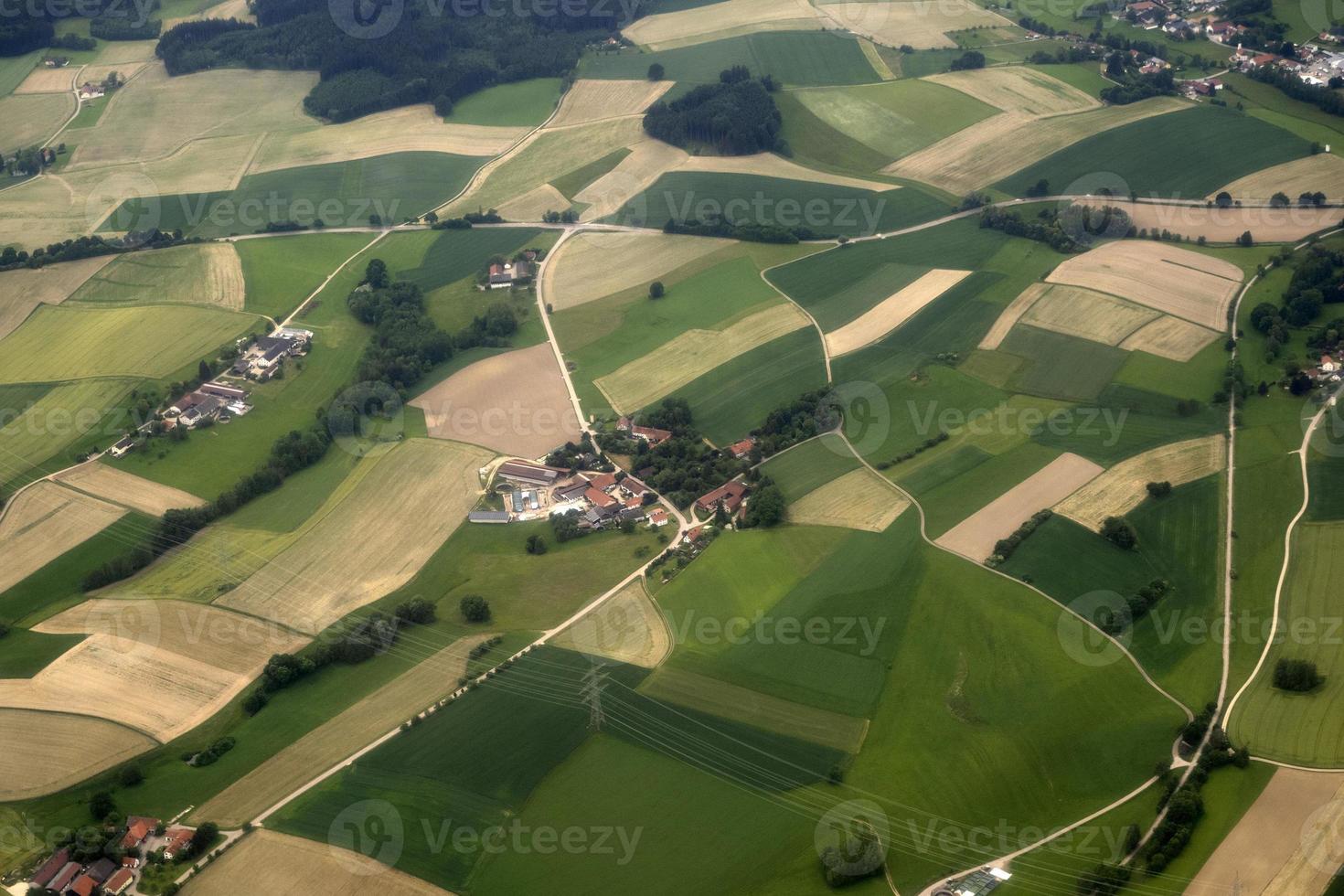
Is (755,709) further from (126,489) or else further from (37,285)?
(37,285)

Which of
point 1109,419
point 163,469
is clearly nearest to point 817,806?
point 1109,419

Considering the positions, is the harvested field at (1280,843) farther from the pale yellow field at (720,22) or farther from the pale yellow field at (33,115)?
the pale yellow field at (33,115)

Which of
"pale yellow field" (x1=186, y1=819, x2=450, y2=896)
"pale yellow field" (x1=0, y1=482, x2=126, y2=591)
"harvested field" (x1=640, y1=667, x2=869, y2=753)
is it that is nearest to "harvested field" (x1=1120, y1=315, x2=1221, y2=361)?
"harvested field" (x1=640, y1=667, x2=869, y2=753)

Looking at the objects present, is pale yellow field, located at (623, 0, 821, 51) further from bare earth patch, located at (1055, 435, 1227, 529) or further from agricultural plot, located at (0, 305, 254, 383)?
bare earth patch, located at (1055, 435, 1227, 529)

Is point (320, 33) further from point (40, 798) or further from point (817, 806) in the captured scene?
point (817, 806)

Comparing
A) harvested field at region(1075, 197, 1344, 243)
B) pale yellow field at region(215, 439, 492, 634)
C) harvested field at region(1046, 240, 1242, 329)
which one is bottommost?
pale yellow field at region(215, 439, 492, 634)

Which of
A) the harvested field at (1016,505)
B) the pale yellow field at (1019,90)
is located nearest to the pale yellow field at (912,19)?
the pale yellow field at (1019,90)

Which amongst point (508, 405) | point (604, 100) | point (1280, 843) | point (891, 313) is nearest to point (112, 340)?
point (508, 405)
